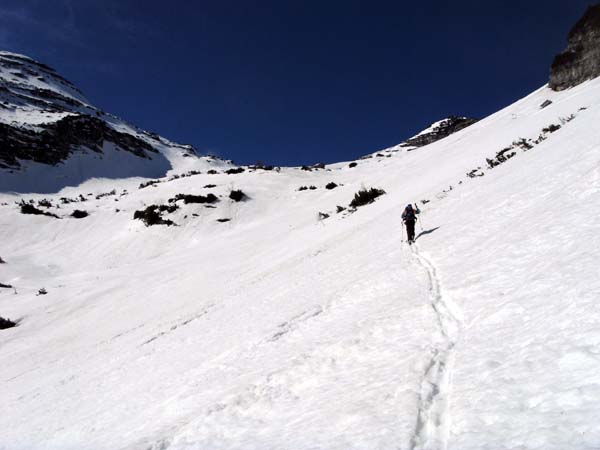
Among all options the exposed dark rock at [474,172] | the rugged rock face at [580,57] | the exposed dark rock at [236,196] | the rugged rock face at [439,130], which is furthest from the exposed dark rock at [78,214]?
the rugged rock face at [439,130]

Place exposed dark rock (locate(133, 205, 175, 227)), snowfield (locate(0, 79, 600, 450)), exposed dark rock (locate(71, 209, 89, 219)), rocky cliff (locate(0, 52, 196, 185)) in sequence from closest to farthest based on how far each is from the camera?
snowfield (locate(0, 79, 600, 450)) → exposed dark rock (locate(133, 205, 175, 227)) → exposed dark rock (locate(71, 209, 89, 219)) → rocky cliff (locate(0, 52, 196, 185))

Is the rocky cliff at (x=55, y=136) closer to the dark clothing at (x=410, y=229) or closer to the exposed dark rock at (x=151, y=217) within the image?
the exposed dark rock at (x=151, y=217)

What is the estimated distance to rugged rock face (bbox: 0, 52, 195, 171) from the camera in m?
51.7

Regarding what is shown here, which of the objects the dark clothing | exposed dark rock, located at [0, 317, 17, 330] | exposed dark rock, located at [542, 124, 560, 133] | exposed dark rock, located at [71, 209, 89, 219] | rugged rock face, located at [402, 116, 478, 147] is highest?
rugged rock face, located at [402, 116, 478, 147]

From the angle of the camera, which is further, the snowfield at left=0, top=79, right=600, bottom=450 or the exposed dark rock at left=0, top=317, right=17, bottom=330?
the exposed dark rock at left=0, top=317, right=17, bottom=330

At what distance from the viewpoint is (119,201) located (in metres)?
31.5

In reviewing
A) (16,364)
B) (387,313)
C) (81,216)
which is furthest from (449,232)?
(81,216)

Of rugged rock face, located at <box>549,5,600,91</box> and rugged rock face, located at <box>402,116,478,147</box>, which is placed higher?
rugged rock face, located at <box>402,116,478,147</box>

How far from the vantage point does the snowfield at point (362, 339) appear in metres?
3.26

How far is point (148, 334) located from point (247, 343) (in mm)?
4180

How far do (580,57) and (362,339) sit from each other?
110ft

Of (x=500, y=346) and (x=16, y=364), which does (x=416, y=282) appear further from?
(x=16, y=364)

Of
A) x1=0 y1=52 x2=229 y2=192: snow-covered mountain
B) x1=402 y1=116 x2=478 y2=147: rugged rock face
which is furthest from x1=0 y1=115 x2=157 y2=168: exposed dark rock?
x1=402 y1=116 x2=478 y2=147: rugged rock face

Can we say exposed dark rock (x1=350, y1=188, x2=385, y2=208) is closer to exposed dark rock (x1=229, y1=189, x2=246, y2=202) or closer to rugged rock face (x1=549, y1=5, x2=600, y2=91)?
exposed dark rock (x1=229, y1=189, x2=246, y2=202)
